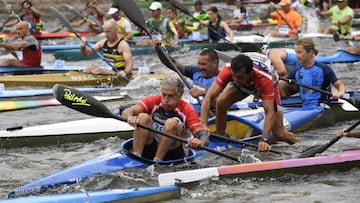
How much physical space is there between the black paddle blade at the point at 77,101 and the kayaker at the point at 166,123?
0.88 ft

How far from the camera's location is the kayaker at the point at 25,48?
13742 mm

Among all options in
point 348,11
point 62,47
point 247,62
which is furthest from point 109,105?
point 348,11

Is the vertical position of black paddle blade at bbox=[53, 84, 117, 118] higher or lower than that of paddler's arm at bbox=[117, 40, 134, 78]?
higher

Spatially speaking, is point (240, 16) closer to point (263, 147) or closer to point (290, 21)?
point (290, 21)

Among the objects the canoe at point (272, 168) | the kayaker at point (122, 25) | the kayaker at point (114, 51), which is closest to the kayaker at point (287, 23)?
the kayaker at point (122, 25)

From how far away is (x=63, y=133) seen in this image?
967 cm

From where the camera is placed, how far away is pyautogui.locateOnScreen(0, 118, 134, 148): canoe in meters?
9.44

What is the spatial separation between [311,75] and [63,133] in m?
3.10

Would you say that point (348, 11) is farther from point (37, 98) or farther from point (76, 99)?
point (76, 99)

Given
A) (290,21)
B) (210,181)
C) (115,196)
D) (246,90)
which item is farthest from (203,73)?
(290,21)

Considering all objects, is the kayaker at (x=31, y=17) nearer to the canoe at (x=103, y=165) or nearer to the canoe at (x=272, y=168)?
the canoe at (x=103, y=165)

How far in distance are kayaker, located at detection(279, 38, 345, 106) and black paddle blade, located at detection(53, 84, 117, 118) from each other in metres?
3.15

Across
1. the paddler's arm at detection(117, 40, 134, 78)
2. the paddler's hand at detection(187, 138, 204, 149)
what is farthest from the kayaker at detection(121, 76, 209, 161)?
the paddler's arm at detection(117, 40, 134, 78)

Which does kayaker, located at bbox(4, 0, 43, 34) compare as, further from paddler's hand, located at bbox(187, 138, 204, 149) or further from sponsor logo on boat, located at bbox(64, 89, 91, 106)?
paddler's hand, located at bbox(187, 138, 204, 149)
